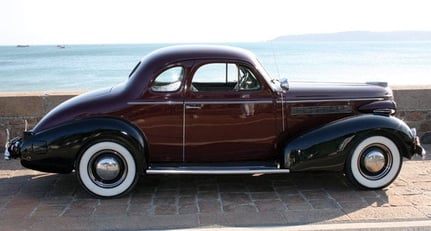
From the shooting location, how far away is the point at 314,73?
113 feet

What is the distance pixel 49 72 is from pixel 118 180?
37.9 metres

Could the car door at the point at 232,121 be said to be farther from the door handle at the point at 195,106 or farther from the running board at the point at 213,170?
the running board at the point at 213,170

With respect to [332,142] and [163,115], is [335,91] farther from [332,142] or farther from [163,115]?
[163,115]

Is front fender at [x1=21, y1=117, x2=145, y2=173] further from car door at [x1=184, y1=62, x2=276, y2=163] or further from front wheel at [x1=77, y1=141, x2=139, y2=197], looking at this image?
car door at [x1=184, y1=62, x2=276, y2=163]

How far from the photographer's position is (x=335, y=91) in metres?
5.86

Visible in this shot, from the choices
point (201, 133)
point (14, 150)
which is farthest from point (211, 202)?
point (14, 150)

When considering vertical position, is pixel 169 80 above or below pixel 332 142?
above

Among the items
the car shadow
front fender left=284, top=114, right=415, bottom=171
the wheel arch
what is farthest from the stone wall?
front fender left=284, top=114, right=415, bottom=171

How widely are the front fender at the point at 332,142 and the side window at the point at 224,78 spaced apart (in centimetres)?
84

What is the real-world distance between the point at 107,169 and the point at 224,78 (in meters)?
1.77

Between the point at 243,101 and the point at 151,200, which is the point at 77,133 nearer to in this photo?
the point at 151,200

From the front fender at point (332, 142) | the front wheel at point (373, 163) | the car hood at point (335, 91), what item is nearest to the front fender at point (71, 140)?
the front fender at point (332, 142)

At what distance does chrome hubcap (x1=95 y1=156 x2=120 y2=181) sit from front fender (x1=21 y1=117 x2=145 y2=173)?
0.78 feet

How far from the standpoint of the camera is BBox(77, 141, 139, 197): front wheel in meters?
5.35
